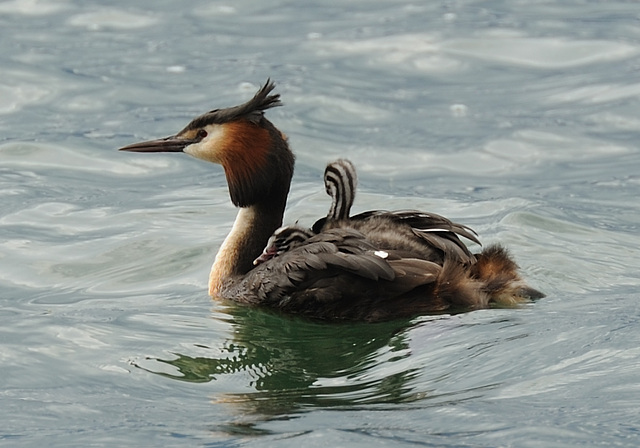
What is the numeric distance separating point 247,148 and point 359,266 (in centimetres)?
143

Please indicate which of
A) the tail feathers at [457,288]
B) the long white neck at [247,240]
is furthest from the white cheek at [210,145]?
the tail feathers at [457,288]

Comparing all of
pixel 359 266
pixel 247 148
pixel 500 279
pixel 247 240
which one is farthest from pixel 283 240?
pixel 500 279

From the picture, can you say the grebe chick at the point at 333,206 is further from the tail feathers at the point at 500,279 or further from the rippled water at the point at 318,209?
the tail feathers at the point at 500,279

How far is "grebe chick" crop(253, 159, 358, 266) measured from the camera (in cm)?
745

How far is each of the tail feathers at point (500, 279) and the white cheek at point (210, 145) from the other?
1746 mm

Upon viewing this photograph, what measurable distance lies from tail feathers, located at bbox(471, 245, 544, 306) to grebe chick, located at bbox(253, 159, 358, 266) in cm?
82

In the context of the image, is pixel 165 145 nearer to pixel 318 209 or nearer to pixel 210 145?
pixel 210 145

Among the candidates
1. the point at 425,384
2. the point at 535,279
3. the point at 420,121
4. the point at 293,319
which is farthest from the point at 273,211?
the point at 420,121

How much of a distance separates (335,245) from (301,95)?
616 centimetres

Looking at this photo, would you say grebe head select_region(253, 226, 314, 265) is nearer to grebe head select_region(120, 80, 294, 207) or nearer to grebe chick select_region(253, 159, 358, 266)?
grebe chick select_region(253, 159, 358, 266)

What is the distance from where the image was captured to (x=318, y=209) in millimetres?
9977

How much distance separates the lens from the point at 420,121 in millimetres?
12375

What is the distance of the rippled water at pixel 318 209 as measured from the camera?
234 inches

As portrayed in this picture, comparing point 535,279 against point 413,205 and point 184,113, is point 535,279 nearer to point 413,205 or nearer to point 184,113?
point 413,205
